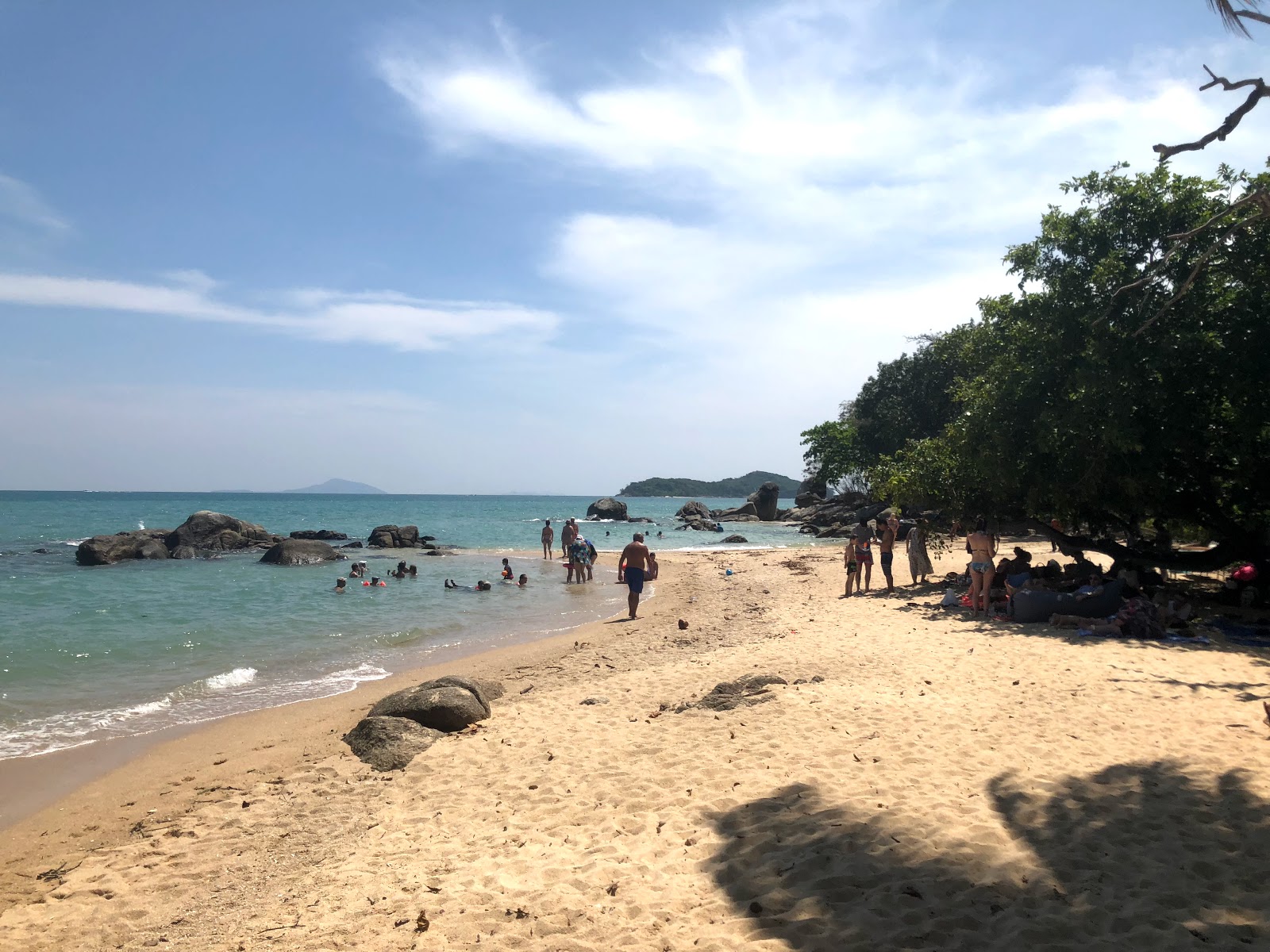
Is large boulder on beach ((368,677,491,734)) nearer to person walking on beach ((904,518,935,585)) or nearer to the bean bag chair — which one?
the bean bag chair

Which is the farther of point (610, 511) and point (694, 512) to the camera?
point (610, 511)

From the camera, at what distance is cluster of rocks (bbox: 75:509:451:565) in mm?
30594

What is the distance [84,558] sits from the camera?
30.5 metres

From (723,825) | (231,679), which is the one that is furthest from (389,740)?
(231,679)

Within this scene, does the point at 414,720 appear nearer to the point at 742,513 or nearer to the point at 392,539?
the point at 392,539

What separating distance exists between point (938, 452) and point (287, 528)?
6268cm

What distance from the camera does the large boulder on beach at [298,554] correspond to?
30.2 metres

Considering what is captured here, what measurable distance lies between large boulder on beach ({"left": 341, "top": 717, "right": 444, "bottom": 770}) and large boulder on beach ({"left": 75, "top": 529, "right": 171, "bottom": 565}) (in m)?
29.2

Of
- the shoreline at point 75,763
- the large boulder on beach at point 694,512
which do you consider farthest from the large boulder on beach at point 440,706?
the large boulder on beach at point 694,512

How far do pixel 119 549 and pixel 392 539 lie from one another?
12572mm

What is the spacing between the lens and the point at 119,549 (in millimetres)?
31359

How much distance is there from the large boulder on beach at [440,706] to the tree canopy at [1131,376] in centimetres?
1007

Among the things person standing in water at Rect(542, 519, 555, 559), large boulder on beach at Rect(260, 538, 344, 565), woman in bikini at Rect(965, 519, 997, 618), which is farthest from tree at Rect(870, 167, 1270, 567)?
large boulder on beach at Rect(260, 538, 344, 565)

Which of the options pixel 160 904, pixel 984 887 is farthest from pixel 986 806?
pixel 160 904
